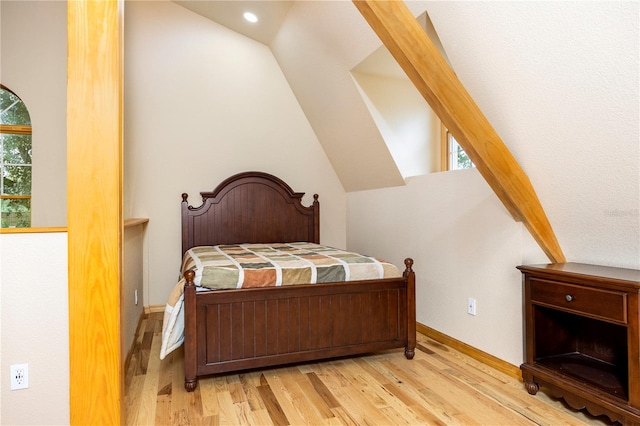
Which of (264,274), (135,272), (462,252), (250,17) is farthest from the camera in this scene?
(250,17)

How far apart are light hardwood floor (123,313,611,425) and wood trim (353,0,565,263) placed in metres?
0.84

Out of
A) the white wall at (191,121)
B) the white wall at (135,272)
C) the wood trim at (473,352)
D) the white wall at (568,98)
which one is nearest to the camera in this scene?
the white wall at (568,98)

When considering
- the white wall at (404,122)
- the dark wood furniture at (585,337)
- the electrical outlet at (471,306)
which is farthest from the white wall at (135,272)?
the dark wood furniture at (585,337)

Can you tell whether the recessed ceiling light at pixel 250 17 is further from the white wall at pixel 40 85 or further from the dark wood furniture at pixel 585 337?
the dark wood furniture at pixel 585 337

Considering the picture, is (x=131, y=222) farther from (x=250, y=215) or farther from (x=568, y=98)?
(x=568, y=98)

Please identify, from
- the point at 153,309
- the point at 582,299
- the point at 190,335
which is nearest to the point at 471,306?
the point at 582,299

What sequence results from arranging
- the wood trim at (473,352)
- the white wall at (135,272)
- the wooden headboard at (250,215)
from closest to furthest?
the wood trim at (473,352) < the white wall at (135,272) < the wooden headboard at (250,215)

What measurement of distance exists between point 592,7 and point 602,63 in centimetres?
22

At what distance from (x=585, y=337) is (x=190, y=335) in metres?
2.28

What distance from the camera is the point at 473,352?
2.70m

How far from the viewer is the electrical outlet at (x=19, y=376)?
1.61 metres

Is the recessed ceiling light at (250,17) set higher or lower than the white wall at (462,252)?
higher

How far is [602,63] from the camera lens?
1.51 metres

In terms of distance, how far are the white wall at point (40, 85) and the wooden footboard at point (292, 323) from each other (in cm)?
245
